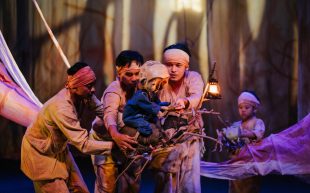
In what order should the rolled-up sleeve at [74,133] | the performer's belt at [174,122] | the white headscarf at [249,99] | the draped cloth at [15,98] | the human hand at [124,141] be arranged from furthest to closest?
1. the draped cloth at [15,98]
2. the white headscarf at [249,99]
3. the performer's belt at [174,122]
4. the rolled-up sleeve at [74,133]
5. the human hand at [124,141]

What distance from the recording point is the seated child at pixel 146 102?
3377 mm

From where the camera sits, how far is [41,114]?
370cm

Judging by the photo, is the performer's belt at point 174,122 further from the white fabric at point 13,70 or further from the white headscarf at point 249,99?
the white fabric at point 13,70

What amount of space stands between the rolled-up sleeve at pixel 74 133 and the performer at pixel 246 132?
1140mm

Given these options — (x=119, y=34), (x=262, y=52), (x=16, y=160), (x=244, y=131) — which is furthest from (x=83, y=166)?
(x=244, y=131)

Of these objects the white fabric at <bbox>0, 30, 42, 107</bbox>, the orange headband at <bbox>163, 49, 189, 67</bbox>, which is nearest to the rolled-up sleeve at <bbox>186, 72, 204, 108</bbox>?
the orange headband at <bbox>163, 49, 189, 67</bbox>

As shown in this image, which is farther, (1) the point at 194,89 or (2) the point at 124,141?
(1) the point at 194,89

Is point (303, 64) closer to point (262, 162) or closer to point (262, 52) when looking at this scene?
point (262, 52)

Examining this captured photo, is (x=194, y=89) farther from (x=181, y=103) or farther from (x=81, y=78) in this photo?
(x=81, y=78)

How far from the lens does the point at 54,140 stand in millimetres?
→ 3674

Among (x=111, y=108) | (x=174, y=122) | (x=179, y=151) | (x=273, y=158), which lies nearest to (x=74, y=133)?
(x=111, y=108)

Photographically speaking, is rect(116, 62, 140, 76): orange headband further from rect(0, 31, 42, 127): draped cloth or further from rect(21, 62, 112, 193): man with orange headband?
rect(0, 31, 42, 127): draped cloth

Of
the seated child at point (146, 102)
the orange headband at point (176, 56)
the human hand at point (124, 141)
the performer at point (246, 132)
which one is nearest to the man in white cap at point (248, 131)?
the performer at point (246, 132)

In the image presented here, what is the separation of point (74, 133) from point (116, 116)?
32cm
